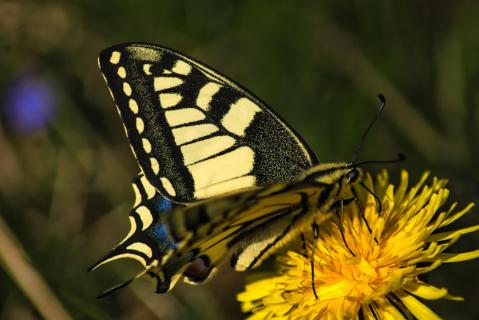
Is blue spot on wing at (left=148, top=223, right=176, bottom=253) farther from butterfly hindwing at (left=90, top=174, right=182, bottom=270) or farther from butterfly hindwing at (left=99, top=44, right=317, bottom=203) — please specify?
butterfly hindwing at (left=99, top=44, right=317, bottom=203)

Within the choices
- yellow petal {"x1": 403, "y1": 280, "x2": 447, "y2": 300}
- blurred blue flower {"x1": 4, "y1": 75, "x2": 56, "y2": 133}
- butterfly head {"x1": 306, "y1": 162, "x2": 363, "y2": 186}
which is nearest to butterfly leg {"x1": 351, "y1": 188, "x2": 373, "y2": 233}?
butterfly head {"x1": 306, "y1": 162, "x2": 363, "y2": 186}

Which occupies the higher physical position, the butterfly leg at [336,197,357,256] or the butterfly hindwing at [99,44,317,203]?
the butterfly hindwing at [99,44,317,203]

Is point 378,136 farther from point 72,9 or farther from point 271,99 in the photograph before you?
point 72,9

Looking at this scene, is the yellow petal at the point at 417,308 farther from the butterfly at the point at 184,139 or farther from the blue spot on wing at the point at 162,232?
the blue spot on wing at the point at 162,232

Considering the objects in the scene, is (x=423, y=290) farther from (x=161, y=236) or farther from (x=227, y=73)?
(x=227, y=73)

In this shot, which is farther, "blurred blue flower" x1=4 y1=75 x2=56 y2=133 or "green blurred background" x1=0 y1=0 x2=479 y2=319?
"blurred blue flower" x1=4 y1=75 x2=56 y2=133

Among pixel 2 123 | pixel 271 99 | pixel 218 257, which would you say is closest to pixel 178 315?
pixel 218 257
